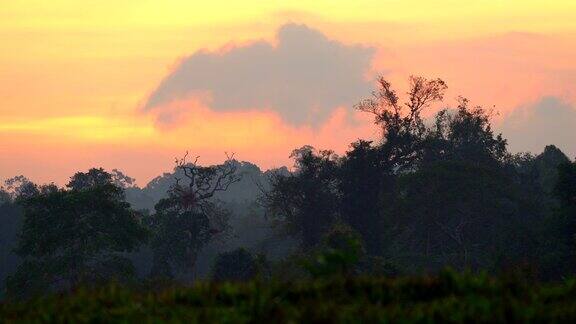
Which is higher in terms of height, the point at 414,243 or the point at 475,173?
the point at 475,173

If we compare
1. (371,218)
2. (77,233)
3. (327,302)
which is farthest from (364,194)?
(327,302)

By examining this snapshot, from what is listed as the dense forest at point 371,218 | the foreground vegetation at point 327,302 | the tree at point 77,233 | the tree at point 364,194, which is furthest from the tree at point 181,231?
the foreground vegetation at point 327,302

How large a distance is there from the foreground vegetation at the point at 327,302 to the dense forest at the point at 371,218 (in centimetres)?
3943

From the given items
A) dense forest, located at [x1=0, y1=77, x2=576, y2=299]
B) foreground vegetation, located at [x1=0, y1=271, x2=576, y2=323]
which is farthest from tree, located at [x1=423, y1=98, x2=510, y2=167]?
foreground vegetation, located at [x1=0, y1=271, x2=576, y2=323]

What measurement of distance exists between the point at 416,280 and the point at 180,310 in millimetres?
3856

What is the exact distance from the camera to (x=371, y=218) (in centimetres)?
8300

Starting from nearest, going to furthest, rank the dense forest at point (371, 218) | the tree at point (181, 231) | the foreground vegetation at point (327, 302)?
the foreground vegetation at point (327, 302) < the dense forest at point (371, 218) < the tree at point (181, 231)

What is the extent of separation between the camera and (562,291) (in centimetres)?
1516

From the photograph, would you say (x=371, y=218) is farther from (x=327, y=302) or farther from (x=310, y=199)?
(x=327, y=302)

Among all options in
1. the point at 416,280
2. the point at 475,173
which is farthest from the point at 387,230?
the point at 416,280

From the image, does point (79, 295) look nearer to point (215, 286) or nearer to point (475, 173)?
point (215, 286)

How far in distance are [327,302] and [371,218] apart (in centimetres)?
6871

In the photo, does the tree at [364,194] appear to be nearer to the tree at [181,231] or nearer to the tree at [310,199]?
the tree at [310,199]

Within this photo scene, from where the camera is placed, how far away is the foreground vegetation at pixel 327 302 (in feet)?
44.5
